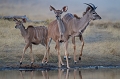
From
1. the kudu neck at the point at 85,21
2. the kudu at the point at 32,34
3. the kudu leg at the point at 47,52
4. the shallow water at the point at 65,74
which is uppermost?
the kudu neck at the point at 85,21

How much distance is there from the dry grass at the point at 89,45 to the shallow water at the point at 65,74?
5.71 ft

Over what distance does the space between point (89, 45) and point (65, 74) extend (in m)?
3.42

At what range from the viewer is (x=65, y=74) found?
10.9 metres

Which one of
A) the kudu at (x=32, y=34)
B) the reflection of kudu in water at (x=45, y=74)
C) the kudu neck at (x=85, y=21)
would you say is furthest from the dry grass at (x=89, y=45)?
the reflection of kudu in water at (x=45, y=74)

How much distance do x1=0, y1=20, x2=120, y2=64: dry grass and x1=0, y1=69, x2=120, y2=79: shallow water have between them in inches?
68.5

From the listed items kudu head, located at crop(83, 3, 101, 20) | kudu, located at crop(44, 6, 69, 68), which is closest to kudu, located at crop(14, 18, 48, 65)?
kudu, located at crop(44, 6, 69, 68)

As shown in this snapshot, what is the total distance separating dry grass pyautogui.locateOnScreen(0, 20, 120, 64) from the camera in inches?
532

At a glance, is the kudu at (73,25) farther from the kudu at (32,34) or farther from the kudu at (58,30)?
the kudu at (32,34)

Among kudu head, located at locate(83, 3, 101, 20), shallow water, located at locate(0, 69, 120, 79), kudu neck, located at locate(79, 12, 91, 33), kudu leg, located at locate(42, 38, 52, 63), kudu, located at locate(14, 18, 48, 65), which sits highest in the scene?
kudu head, located at locate(83, 3, 101, 20)

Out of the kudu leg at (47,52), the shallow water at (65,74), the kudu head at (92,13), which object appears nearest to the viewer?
the shallow water at (65,74)

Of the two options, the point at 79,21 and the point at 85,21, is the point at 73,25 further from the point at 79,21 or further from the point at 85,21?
the point at 85,21

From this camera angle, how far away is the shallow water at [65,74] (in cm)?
Answer: 1039

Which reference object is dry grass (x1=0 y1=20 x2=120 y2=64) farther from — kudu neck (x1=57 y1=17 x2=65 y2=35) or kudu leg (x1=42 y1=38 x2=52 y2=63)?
kudu neck (x1=57 y1=17 x2=65 y2=35)

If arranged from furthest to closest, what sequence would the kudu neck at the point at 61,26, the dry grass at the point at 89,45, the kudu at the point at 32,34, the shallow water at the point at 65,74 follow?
the dry grass at the point at 89,45, the kudu at the point at 32,34, the kudu neck at the point at 61,26, the shallow water at the point at 65,74
